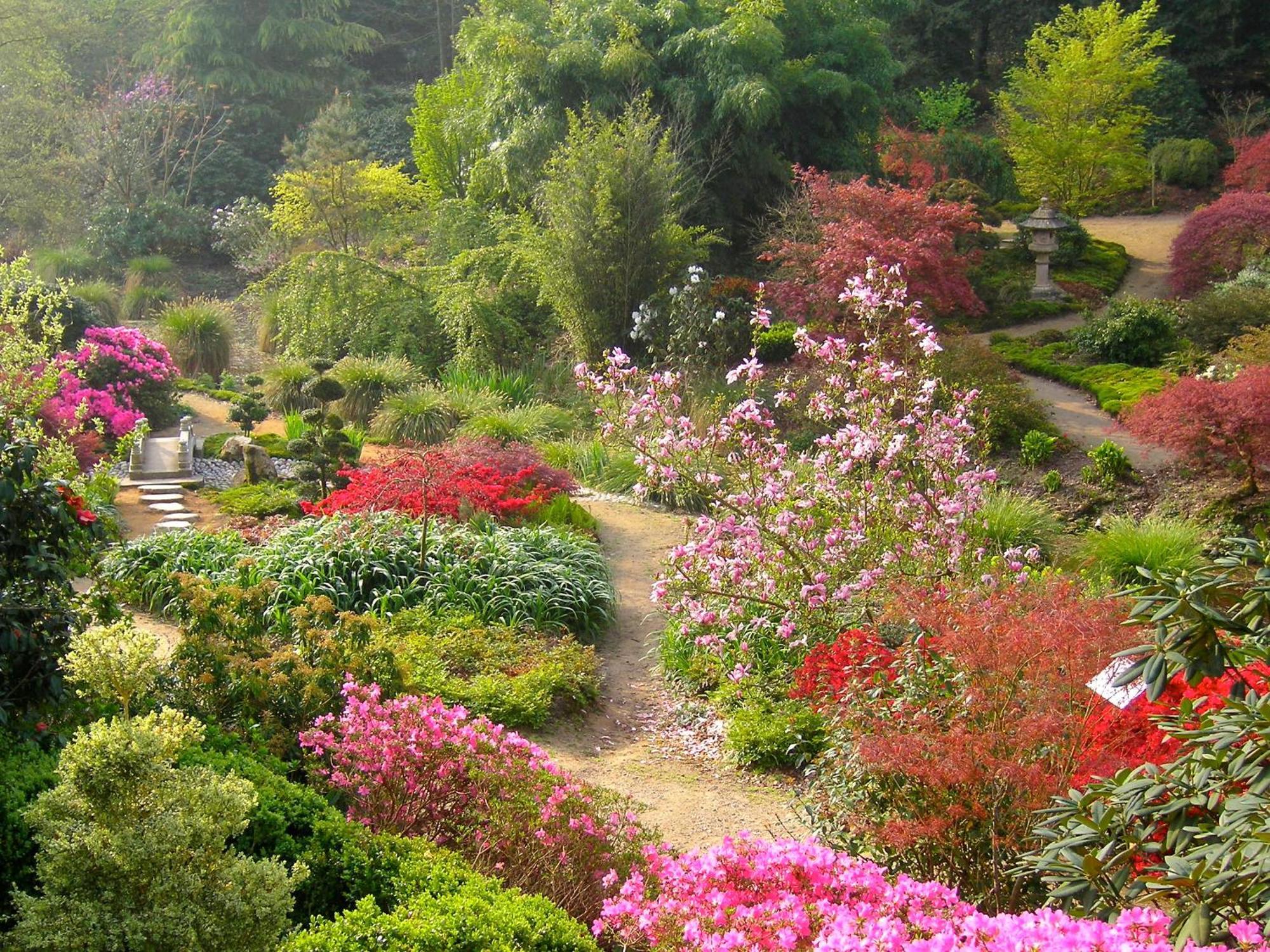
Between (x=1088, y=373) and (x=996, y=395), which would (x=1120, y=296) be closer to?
(x=1088, y=373)

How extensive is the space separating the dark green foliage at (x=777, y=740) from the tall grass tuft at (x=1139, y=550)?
9.70ft

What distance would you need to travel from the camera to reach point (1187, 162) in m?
24.0

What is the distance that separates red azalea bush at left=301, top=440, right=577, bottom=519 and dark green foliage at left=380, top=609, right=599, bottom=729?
1.08 meters

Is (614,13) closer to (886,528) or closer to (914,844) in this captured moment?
(886,528)

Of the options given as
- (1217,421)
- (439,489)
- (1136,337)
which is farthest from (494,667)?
(1136,337)

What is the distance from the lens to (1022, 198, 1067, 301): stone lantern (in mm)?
17281

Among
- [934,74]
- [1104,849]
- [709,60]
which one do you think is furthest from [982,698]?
[934,74]

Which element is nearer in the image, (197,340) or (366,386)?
(366,386)

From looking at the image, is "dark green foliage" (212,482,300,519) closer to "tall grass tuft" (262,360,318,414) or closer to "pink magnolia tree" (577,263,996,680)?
"tall grass tuft" (262,360,318,414)

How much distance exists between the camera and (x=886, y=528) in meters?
6.09

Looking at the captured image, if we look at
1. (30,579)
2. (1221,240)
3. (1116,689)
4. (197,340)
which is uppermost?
(30,579)

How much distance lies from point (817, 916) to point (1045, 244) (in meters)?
16.6

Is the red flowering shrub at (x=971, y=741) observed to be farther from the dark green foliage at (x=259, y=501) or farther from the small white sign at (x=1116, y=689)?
the dark green foliage at (x=259, y=501)

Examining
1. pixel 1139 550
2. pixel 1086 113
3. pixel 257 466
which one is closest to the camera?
pixel 1139 550
